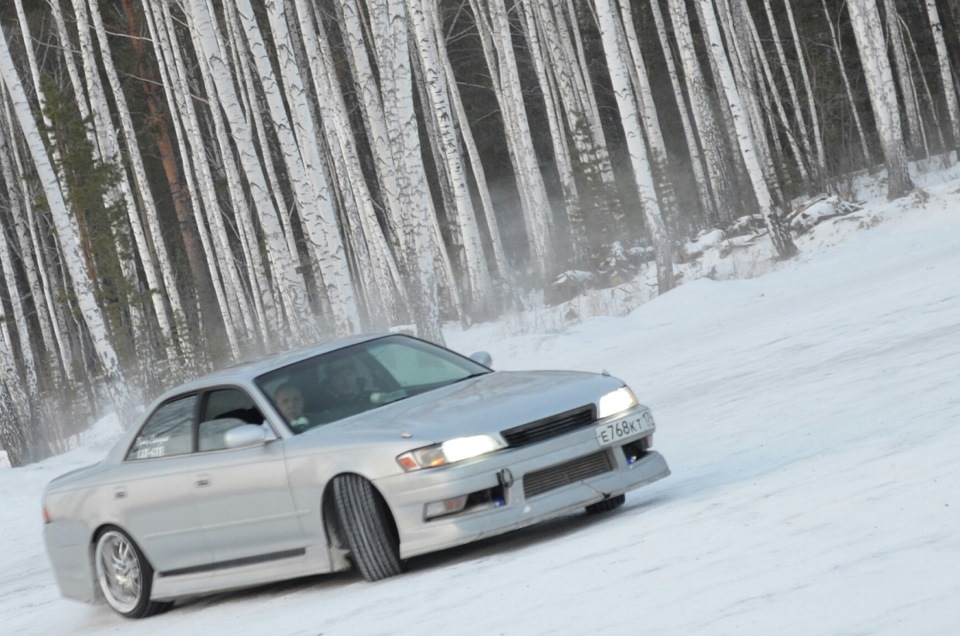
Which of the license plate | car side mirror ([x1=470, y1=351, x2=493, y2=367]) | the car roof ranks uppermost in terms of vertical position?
the car roof

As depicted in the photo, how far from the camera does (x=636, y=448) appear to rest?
681 centimetres

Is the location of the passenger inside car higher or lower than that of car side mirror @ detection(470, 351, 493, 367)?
higher

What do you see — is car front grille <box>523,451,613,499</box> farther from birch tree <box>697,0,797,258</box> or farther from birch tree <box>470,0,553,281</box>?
birch tree <box>470,0,553,281</box>

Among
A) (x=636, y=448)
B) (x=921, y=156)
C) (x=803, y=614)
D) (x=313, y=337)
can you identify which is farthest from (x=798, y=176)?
(x=803, y=614)

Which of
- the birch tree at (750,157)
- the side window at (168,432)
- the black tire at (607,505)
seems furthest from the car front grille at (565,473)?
the birch tree at (750,157)

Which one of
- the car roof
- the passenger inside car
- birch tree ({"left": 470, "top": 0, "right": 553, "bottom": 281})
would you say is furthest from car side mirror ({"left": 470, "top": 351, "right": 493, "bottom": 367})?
birch tree ({"left": 470, "top": 0, "right": 553, "bottom": 281})

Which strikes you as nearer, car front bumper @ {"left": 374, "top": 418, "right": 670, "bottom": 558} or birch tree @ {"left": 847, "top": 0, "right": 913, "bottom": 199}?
car front bumper @ {"left": 374, "top": 418, "right": 670, "bottom": 558}

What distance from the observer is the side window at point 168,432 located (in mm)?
7348

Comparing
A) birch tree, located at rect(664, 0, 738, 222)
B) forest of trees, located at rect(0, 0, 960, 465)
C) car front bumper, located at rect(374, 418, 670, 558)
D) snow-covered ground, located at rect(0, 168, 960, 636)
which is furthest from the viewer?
birch tree, located at rect(664, 0, 738, 222)

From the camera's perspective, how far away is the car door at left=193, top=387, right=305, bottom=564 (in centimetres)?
665

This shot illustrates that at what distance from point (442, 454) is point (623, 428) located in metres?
1.02

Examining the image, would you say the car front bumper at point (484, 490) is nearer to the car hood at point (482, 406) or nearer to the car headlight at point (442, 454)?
the car headlight at point (442, 454)

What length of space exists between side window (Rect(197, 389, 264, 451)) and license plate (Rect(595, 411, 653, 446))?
187cm

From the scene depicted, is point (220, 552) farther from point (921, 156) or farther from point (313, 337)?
point (921, 156)
